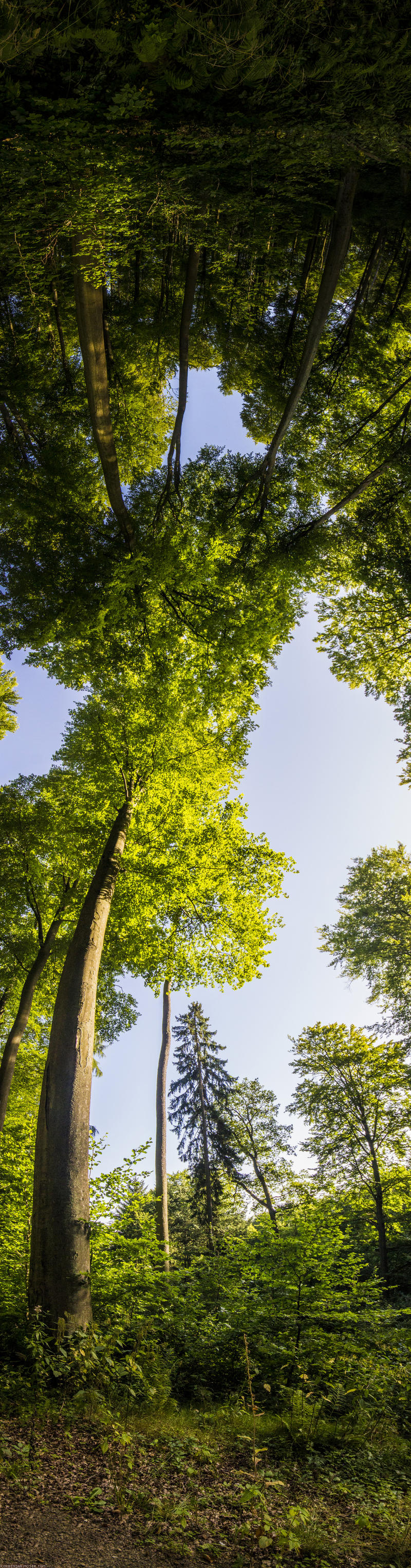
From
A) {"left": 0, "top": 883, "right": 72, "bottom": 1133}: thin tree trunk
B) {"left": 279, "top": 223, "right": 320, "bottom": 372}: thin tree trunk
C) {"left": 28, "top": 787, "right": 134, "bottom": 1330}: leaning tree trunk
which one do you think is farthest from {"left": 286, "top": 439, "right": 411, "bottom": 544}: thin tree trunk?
{"left": 0, "top": 883, "right": 72, "bottom": 1133}: thin tree trunk

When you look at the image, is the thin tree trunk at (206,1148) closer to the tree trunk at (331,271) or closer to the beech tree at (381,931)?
the beech tree at (381,931)

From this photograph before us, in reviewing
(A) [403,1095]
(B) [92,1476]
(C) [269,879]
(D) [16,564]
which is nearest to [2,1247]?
(B) [92,1476]

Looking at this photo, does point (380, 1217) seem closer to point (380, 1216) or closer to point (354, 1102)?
point (380, 1216)

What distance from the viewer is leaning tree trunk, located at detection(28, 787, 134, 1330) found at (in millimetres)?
5105

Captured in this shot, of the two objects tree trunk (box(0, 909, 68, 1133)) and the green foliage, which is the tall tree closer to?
tree trunk (box(0, 909, 68, 1133))

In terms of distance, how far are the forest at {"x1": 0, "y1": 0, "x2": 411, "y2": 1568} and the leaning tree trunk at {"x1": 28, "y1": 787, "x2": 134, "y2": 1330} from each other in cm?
3

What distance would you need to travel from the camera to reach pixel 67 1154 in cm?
558

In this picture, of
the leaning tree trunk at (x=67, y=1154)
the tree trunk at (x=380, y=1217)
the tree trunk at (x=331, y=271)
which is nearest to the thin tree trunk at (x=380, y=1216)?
the tree trunk at (x=380, y=1217)

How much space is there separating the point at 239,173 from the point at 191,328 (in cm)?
374

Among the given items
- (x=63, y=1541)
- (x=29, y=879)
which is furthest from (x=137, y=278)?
(x=63, y=1541)

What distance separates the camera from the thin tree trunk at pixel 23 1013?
10828mm

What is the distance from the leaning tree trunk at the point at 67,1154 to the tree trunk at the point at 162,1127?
6.15m

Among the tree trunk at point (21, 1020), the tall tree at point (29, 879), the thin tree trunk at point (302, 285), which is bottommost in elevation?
the tree trunk at point (21, 1020)

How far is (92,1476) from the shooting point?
3396 millimetres
